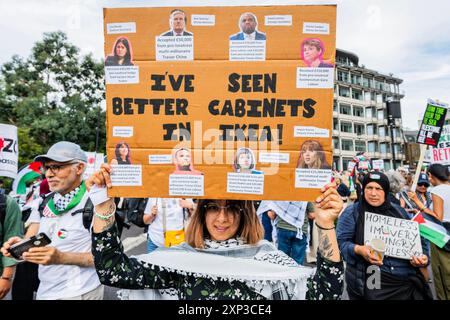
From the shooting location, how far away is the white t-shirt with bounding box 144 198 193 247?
180 inches

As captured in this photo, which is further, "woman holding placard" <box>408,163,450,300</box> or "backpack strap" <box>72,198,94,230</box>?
"woman holding placard" <box>408,163,450,300</box>

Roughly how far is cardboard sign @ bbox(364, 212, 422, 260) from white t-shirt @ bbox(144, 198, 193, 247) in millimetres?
2431

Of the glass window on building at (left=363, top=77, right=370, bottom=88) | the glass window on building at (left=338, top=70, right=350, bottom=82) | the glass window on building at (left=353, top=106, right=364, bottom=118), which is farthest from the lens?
the glass window on building at (left=363, top=77, right=370, bottom=88)

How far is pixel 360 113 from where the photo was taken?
58.8 m

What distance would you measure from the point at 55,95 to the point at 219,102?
26.9 meters

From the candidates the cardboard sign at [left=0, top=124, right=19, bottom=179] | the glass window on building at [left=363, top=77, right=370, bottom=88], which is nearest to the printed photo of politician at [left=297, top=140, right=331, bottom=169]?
the cardboard sign at [left=0, top=124, right=19, bottom=179]

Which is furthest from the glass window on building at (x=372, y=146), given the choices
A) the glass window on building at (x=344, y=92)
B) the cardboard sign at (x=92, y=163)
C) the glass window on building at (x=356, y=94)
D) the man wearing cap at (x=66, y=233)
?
the man wearing cap at (x=66, y=233)

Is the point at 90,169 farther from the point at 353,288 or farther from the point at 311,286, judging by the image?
the point at 311,286

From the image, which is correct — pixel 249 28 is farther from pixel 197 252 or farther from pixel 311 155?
pixel 197 252

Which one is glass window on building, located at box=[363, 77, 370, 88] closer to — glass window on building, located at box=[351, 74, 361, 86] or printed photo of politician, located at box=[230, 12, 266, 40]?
glass window on building, located at box=[351, 74, 361, 86]

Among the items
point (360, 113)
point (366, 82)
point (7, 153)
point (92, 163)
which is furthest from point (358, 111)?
point (7, 153)

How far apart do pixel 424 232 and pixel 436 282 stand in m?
1.45

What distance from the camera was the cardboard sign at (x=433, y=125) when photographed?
5543mm

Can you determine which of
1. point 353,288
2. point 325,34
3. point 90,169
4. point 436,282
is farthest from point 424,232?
point 90,169
